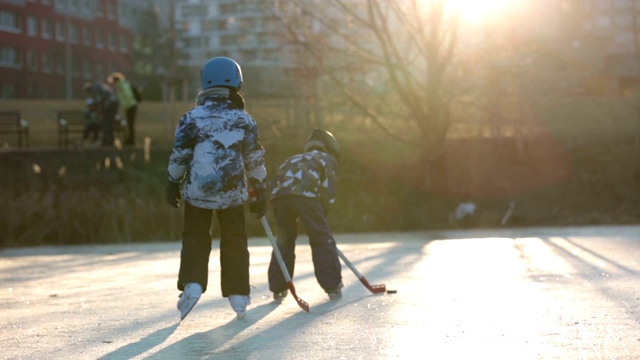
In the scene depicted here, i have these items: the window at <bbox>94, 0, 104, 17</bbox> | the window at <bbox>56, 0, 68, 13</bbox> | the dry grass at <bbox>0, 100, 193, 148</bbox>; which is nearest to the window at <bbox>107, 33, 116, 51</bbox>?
the window at <bbox>94, 0, 104, 17</bbox>

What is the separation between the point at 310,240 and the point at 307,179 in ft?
1.53

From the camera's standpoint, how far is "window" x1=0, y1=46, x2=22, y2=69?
8344 centimetres

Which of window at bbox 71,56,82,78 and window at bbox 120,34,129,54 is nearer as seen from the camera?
window at bbox 71,56,82,78

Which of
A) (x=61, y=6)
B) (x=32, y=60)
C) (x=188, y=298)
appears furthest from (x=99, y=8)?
(x=188, y=298)

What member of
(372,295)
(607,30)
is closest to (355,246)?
(372,295)

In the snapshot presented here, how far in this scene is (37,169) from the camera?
3016 centimetres

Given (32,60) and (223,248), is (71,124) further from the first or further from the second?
(32,60)

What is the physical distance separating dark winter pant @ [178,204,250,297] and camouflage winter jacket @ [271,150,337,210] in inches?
58.2

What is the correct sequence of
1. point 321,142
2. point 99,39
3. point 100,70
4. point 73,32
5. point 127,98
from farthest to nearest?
point 99,39
point 100,70
point 73,32
point 127,98
point 321,142

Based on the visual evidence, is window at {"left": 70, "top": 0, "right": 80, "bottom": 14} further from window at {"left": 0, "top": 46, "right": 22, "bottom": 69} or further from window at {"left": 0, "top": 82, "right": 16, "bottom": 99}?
window at {"left": 0, "top": 82, "right": 16, "bottom": 99}

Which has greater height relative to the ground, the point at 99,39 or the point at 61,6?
the point at 61,6

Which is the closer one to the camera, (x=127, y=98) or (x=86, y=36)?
(x=127, y=98)

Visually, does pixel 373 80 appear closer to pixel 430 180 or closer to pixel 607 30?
pixel 430 180

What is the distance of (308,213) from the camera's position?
10445 mm
